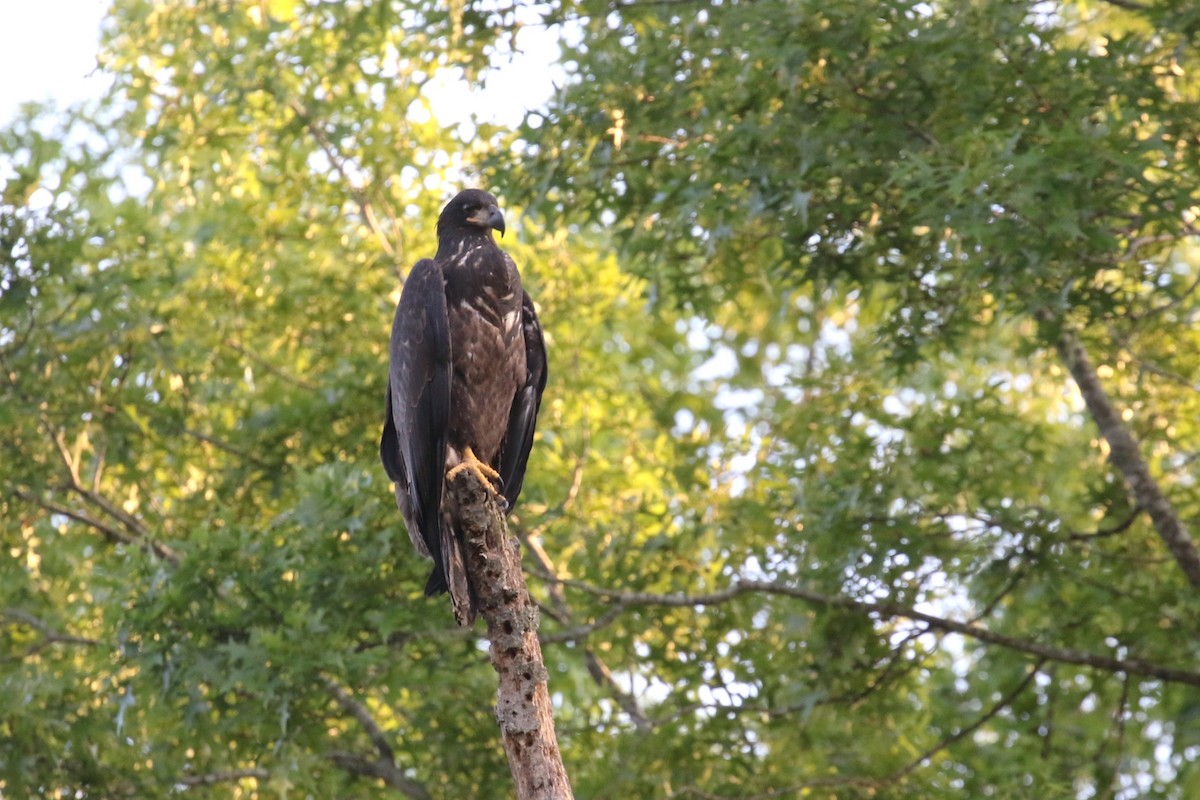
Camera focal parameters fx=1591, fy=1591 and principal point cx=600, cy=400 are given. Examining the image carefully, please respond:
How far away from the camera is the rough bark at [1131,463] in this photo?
7.62 metres

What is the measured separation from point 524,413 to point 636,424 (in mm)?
4489

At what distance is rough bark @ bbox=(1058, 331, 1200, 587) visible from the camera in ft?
25.0

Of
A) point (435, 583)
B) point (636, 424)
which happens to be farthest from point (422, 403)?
point (636, 424)

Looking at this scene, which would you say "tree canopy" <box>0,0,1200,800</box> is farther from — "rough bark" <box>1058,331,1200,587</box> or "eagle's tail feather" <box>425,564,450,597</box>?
"eagle's tail feather" <box>425,564,450,597</box>

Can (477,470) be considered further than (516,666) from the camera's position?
Yes

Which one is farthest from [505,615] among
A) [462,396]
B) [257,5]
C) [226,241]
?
Result: [257,5]

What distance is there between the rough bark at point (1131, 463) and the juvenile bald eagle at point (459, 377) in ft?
10.3

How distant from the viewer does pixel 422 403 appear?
563 centimetres

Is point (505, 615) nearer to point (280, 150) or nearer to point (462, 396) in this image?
point (462, 396)

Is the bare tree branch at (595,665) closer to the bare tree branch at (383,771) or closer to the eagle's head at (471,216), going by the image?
the bare tree branch at (383,771)

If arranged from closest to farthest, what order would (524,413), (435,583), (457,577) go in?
(457,577) < (435,583) < (524,413)

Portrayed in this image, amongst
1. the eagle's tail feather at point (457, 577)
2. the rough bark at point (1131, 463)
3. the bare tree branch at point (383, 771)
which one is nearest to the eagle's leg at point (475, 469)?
the eagle's tail feather at point (457, 577)

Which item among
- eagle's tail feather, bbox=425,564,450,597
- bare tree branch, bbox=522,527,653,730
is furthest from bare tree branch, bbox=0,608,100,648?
eagle's tail feather, bbox=425,564,450,597

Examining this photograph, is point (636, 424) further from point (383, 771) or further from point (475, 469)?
point (475, 469)
